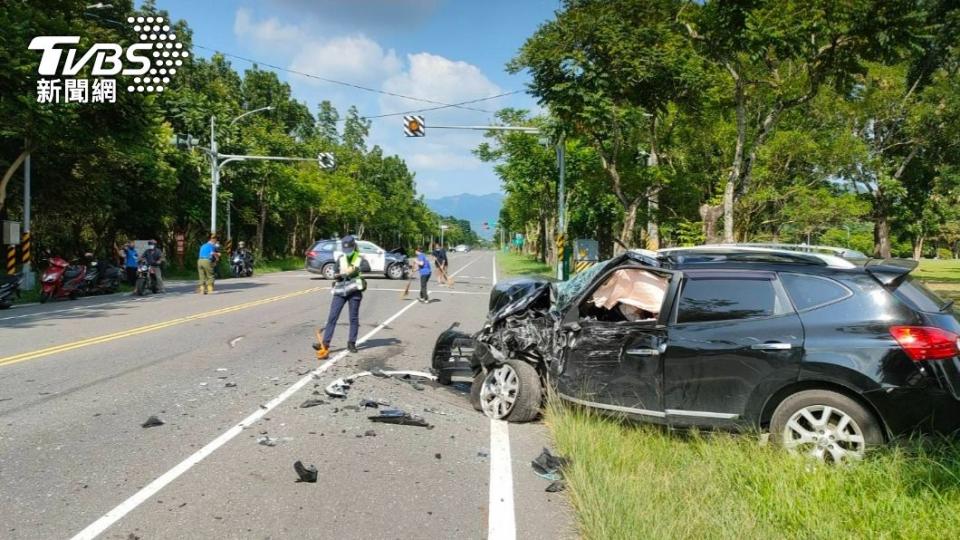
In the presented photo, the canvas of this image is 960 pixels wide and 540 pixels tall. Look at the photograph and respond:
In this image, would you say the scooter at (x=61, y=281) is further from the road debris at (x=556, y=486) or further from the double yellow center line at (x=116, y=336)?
the road debris at (x=556, y=486)

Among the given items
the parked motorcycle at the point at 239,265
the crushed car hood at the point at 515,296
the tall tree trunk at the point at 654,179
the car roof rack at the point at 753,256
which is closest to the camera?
the car roof rack at the point at 753,256

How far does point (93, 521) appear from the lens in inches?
152

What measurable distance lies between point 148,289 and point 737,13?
18861 millimetres

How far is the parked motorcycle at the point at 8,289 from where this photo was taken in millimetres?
15742

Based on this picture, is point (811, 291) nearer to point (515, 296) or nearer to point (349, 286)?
point (515, 296)

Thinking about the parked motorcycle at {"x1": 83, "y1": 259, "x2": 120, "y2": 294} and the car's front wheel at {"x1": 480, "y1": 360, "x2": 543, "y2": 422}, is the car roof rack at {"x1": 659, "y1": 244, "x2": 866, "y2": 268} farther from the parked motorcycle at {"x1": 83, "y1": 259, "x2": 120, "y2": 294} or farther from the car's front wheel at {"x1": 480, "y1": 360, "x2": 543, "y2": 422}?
the parked motorcycle at {"x1": 83, "y1": 259, "x2": 120, "y2": 294}

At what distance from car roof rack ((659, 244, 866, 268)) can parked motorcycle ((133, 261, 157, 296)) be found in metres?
18.0

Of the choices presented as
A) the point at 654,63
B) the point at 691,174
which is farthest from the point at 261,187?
the point at 654,63

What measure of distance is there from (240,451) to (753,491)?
3804 millimetres

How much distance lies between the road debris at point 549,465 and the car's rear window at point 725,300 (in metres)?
1.46

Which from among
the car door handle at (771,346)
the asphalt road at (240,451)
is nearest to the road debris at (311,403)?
the asphalt road at (240,451)

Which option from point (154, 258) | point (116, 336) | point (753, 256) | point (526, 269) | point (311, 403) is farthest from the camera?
point (526, 269)

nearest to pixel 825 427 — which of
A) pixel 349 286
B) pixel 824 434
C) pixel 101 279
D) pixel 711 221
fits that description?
pixel 824 434

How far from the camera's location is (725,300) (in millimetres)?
5152
